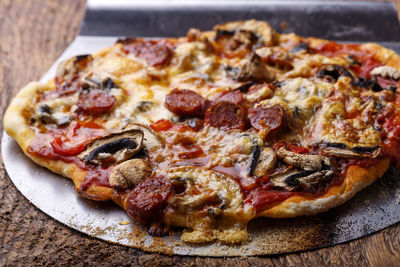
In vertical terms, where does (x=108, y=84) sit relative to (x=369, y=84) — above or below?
below

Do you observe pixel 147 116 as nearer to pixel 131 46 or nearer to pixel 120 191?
pixel 120 191

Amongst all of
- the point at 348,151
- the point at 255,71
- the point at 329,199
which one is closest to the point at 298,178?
the point at 329,199

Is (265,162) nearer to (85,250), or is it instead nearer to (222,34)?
(85,250)

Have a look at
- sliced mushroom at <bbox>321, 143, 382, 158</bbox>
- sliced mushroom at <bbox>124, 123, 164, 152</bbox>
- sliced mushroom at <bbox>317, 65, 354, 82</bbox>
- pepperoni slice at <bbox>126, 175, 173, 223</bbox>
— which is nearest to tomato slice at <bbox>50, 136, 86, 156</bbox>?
sliced mushroom at <bbox>124, 123, 164, 152</bbox>

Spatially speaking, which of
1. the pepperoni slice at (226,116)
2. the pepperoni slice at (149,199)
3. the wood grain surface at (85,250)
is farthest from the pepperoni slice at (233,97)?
the wood grain surface at (85,250)

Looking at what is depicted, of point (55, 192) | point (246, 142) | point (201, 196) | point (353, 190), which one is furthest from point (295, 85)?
point (55, 192)

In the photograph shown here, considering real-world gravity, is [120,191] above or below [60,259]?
above
